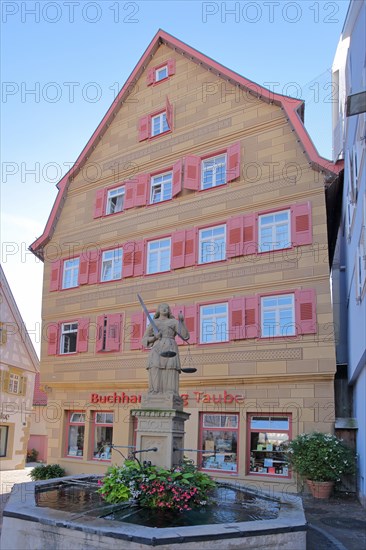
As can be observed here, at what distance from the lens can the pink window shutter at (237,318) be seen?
1775 cm

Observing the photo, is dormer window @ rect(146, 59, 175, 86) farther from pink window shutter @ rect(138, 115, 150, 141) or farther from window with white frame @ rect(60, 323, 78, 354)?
window with white frame @ rect(60, 323, 78, 354)

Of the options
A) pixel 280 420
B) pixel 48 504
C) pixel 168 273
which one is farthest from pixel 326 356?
pixel 48 504

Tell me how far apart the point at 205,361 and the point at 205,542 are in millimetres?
11331

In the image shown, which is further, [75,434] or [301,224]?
[75,434]

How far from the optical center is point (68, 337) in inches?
889

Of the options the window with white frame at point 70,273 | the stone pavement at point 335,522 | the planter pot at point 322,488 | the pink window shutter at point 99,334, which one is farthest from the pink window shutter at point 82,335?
the planter pot at point 322,488

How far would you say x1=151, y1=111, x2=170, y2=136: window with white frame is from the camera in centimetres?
2186

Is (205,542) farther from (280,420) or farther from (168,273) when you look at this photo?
(168,273)

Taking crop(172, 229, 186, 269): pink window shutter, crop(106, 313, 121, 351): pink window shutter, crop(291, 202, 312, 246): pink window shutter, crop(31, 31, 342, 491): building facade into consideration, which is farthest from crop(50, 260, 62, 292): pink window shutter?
crop(291, 202, 312, 246): pink window shutter

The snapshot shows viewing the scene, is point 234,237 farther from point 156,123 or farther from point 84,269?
point 84,269

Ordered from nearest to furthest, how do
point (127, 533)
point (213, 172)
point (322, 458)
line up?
point (127, 533)
point (322, 458)
point (213, 172)

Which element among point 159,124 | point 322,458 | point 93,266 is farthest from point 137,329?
point 159,124

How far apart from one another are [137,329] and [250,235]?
17.8ft

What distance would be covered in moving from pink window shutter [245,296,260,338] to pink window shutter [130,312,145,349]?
165 inches
